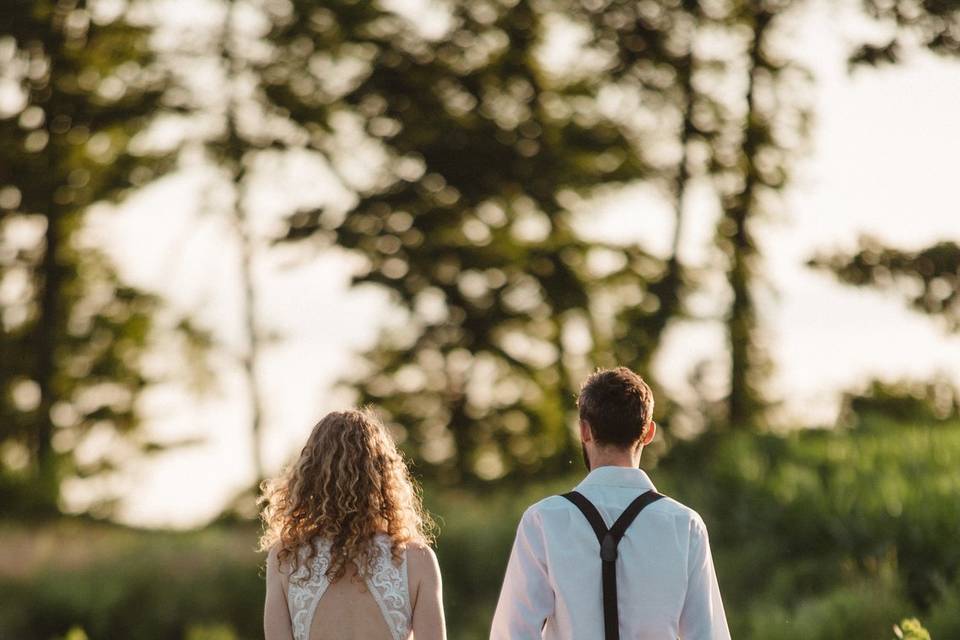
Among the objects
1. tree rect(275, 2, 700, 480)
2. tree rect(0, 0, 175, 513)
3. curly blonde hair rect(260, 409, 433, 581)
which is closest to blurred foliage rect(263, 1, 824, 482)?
→ tree rect(275, 2, 700, 480)

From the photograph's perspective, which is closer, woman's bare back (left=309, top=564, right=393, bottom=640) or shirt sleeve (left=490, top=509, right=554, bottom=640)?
shirt sleeve (left=490, top=509, right=554, bottom=640)

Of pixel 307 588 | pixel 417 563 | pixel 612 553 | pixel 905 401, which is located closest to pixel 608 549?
pixel 612 553

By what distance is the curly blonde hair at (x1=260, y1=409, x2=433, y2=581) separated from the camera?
502 centimetres

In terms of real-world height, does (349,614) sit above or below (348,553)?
below

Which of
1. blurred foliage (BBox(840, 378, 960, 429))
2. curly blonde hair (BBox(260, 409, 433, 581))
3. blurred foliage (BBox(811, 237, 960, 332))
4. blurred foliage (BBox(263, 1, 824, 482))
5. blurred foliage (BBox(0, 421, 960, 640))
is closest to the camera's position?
curly blonde hair (BBox(260, 409, 433, 581))

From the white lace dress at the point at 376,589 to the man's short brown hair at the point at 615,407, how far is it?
2.98ft

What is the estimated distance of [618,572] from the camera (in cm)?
463

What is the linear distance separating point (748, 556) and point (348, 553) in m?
12.3

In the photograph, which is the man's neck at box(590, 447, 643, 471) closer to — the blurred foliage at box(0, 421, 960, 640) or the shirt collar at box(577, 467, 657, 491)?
the shirt collar at box(577, 467, 657, 491)

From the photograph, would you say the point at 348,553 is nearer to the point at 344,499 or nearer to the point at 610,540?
the point at 344,499

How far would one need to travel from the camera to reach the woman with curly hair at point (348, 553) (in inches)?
198

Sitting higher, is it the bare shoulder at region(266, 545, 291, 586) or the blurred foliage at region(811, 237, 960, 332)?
the bare shoulder at region(266, 545, 291, 586)

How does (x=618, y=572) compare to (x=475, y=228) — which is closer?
(x=618, y=572)

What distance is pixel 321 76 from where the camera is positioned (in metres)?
27.0
